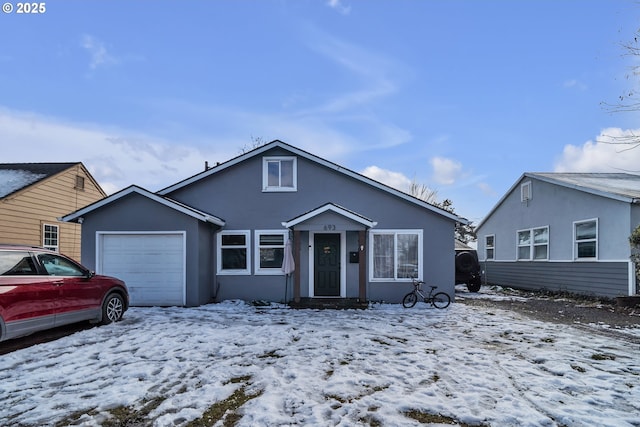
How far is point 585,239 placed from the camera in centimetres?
1334

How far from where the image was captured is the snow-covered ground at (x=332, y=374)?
3.85 meters

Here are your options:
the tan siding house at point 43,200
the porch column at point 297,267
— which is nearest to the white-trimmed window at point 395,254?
the porch column at point 297,267

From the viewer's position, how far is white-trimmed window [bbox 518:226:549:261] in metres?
15.6

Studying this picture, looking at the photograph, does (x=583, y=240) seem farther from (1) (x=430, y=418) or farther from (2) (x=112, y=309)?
(2) (x=112, y=309)

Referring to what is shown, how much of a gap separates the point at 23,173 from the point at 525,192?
72.8ft

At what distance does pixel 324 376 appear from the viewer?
4.94 m

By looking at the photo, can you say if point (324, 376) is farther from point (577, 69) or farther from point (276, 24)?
point (577, 69)

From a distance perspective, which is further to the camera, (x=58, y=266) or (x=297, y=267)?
(x=297, y=267)

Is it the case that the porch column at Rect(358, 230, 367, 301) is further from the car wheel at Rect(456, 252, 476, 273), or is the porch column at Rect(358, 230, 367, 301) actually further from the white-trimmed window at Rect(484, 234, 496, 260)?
the white-trimmed window at Rect(484, 234, 496, 260)

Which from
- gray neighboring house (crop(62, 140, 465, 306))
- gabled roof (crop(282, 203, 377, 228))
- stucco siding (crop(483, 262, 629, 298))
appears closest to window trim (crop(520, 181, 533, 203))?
stucco siding (crop(483, 262, 629, 298))

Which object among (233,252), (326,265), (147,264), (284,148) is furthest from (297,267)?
(147,264)

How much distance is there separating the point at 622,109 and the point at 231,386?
35.3ft

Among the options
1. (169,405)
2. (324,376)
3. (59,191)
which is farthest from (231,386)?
(59,191)

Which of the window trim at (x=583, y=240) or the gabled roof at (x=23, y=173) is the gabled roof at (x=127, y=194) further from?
the window trim at (x=583, y=240)
